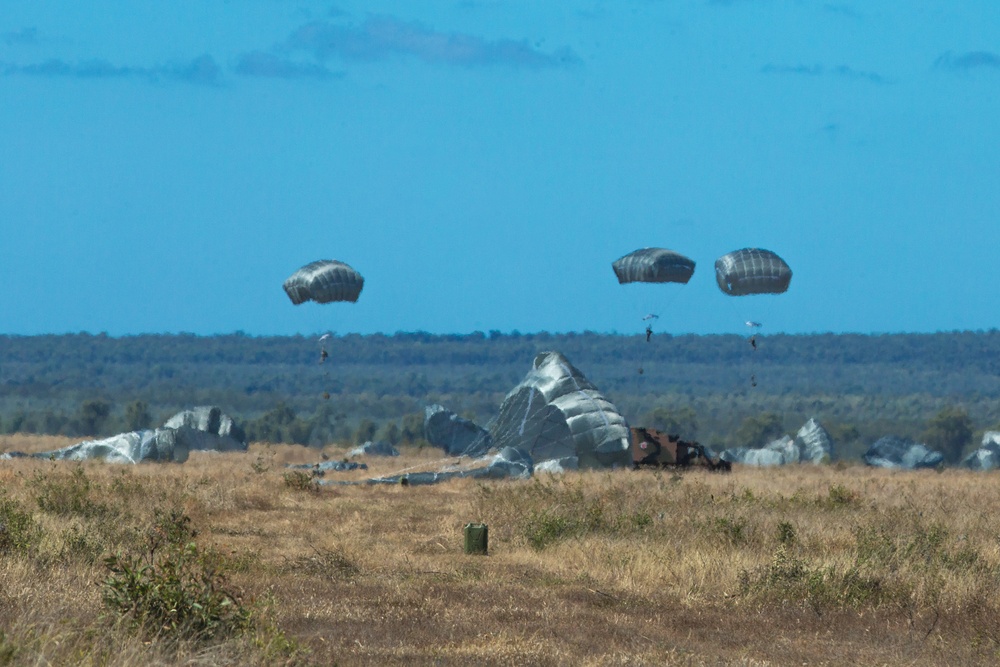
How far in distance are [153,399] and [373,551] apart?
4507 inches

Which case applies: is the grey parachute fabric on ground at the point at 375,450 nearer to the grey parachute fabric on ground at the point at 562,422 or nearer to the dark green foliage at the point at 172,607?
the grey parachute fabric on ground at the point at 562,422

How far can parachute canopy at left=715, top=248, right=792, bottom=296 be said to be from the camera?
47.1m

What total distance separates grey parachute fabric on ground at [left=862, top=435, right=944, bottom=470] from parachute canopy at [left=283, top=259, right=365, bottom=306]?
2329 cm

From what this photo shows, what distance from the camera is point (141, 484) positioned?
26531mm

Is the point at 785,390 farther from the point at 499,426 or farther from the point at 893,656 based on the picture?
the point at 893,656

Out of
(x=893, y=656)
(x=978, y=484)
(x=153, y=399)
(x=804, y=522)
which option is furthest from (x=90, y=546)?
(x=153, y=399)

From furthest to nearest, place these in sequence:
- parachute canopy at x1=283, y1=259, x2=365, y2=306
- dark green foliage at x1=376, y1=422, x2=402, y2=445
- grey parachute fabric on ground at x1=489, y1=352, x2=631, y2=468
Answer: dark green foliage at x1=376, y1=422, x2=402, y2=445 → parachute canopy at x1=283, y1=259, x2=365, y2=306 → grey parachute fabric on ground at x1=489, y1=352, x2=631, y2=468

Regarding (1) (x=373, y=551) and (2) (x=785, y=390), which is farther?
(2) (x=785, y=390)

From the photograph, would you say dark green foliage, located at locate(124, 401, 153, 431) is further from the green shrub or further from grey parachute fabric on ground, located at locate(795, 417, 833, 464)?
the green shrub

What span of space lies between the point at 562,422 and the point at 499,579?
2587 centimetres

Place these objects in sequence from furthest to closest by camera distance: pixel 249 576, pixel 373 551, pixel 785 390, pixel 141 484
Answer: pixel 785 390, pixel 141 484, pixel 373 551, pixel 249 576

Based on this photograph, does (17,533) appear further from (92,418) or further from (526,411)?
(92,418)

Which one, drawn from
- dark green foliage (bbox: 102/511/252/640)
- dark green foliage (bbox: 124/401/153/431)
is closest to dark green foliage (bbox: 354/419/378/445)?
dark green foliage (bbox: 124/401/153/431)

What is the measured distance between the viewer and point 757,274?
47.2m
